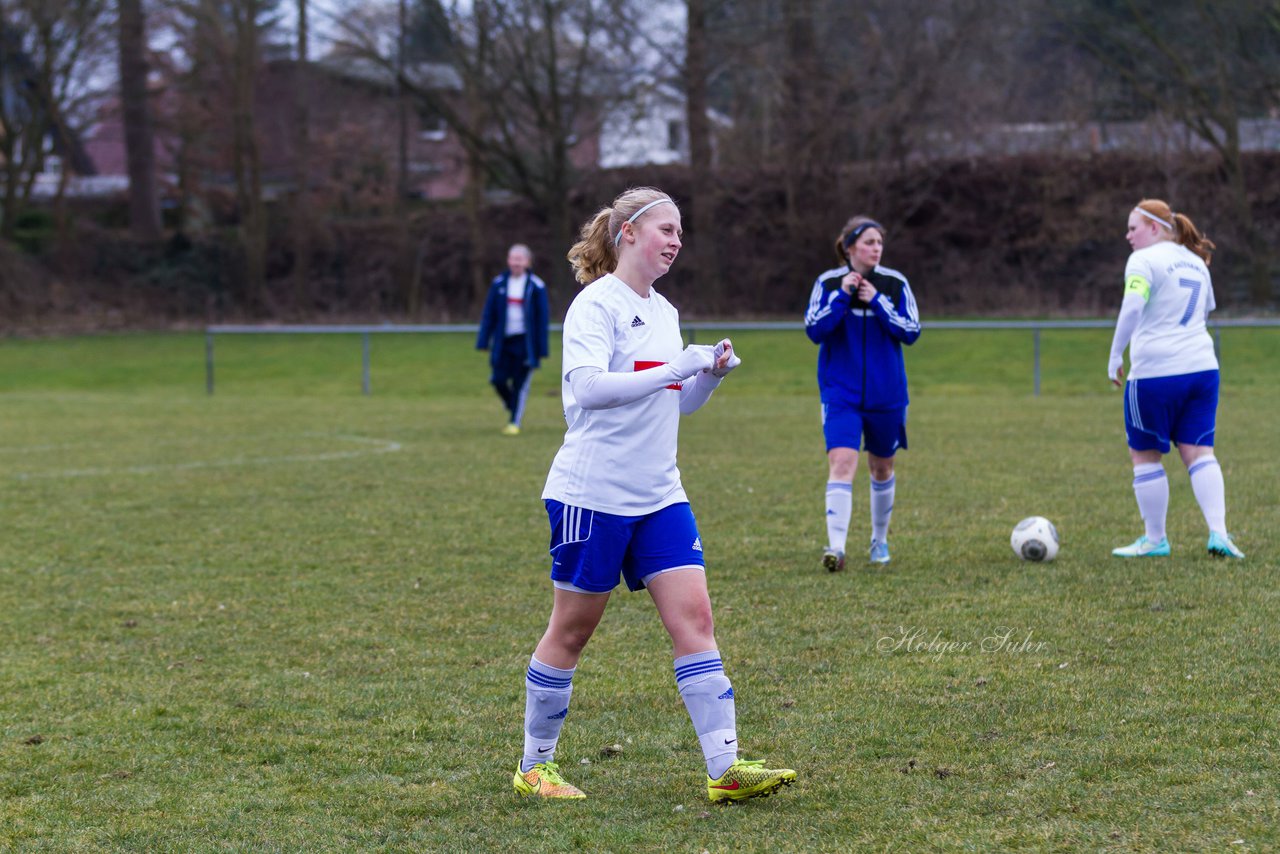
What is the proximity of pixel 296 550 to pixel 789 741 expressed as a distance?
4997 mm

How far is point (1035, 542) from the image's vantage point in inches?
315

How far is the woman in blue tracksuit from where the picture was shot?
783 centimetres

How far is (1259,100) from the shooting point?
31.6 metres

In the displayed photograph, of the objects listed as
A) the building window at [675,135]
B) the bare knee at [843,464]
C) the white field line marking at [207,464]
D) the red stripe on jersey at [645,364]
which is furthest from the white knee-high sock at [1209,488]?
the building window at [675,135]

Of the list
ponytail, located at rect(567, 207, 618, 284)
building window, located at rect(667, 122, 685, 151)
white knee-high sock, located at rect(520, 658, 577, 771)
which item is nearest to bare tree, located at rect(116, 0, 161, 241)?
building window, located at rect(667, 122, 685, 151)

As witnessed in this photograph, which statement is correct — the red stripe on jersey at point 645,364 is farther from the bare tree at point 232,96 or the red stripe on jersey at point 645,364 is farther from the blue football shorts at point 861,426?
the bare tree at point 232,96

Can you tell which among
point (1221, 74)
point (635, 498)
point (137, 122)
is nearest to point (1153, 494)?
point (635, 498)

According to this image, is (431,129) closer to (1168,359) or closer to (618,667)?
(1168,359)

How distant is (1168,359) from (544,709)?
4730 mm

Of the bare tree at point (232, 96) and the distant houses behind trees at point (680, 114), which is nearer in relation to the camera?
the distant houses behind trees at point (680, 114)

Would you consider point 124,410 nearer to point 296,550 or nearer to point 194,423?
point 194,423

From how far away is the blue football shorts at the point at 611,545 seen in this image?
14.1ft

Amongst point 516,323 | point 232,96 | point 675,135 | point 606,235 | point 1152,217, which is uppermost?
point 232,96

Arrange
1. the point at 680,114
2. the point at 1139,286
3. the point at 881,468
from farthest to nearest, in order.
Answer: the point at 680,114
the point at 881,468
the point at 1139,286
